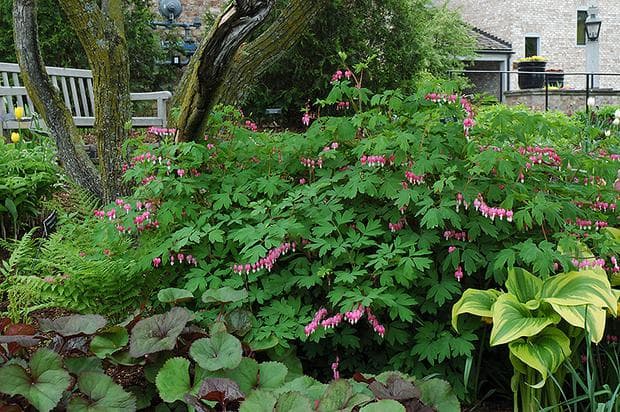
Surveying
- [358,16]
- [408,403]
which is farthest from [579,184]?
[358,16]

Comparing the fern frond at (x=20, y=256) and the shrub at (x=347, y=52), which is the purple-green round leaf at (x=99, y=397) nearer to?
the fern frond at (x=20, y=256)

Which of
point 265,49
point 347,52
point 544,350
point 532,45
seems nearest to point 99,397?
point 544,350

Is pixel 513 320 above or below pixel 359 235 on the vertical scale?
below

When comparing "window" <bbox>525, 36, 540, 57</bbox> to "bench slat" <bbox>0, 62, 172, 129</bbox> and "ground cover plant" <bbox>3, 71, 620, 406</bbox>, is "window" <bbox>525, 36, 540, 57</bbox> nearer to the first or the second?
"bench slat" <bbox>0, 62, 172, 129</bbox>

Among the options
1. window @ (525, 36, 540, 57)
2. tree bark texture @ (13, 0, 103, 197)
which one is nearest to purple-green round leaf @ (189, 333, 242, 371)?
tree bark texture @ (13, 0, 103, 197)

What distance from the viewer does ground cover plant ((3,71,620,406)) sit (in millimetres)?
2633

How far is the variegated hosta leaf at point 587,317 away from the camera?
97.2 inches

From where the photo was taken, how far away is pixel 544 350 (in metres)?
2.52

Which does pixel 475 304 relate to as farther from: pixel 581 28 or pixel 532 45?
pixel 581 28

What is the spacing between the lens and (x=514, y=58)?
82.1 ft

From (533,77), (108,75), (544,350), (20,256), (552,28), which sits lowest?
(544,350)

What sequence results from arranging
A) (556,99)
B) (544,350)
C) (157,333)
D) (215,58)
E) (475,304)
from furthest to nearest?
(556,99) → (215,58) → (475,304) → (544,350) → (157,333)

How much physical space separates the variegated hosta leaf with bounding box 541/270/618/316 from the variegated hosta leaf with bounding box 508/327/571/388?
0.41 feet

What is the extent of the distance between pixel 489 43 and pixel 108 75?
2257 cm
